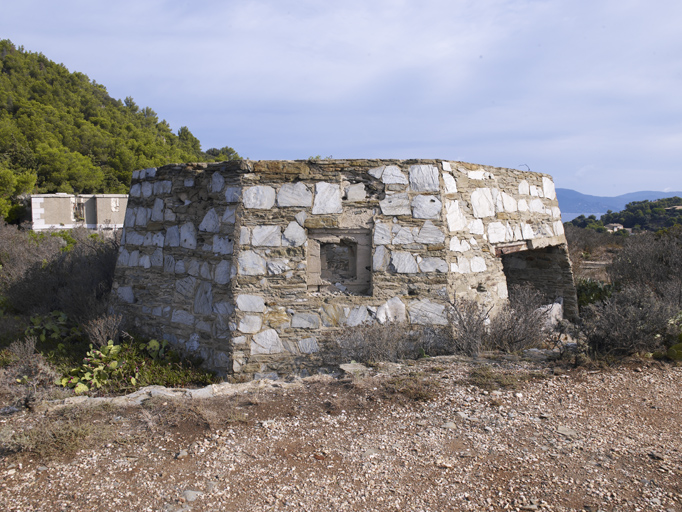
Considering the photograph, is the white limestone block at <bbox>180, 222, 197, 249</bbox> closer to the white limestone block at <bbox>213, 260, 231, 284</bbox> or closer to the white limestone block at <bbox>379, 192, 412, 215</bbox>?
the white limestone block at <bbox>213, 260, 231, 284</bbox>

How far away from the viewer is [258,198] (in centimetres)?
546

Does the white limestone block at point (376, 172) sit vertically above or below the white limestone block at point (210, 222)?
above

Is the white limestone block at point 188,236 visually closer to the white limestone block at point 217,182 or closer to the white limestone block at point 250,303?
the white limestone block at point 217,182

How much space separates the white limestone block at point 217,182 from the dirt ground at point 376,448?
2.44 m

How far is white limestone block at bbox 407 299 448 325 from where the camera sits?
555cm

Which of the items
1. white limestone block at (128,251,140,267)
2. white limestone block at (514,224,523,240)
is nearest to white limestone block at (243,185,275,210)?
white limestone block at (128,251,140,267)

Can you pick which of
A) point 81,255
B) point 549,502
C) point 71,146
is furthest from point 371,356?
point 71,146

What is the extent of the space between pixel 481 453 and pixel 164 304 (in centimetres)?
460

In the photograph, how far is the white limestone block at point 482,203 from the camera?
613 cm

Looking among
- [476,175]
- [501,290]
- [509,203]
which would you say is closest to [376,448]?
[501,290]

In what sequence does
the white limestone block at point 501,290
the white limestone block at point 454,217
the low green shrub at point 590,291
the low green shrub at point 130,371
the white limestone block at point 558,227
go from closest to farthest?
the low green shrub at point 130,371 → the white limestone block at point 454,217 → the white limestone block at point 501,290 → the white limestone block at point 558,227 → the low green shrub at point 590,291

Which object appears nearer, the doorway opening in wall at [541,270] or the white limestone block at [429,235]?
the white limestone block at [429,235]

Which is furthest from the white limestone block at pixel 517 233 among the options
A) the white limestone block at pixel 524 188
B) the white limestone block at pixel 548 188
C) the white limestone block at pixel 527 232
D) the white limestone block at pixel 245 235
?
the white limestone block at pixel 245 235

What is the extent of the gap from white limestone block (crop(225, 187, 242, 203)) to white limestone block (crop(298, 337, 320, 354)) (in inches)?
69.5
